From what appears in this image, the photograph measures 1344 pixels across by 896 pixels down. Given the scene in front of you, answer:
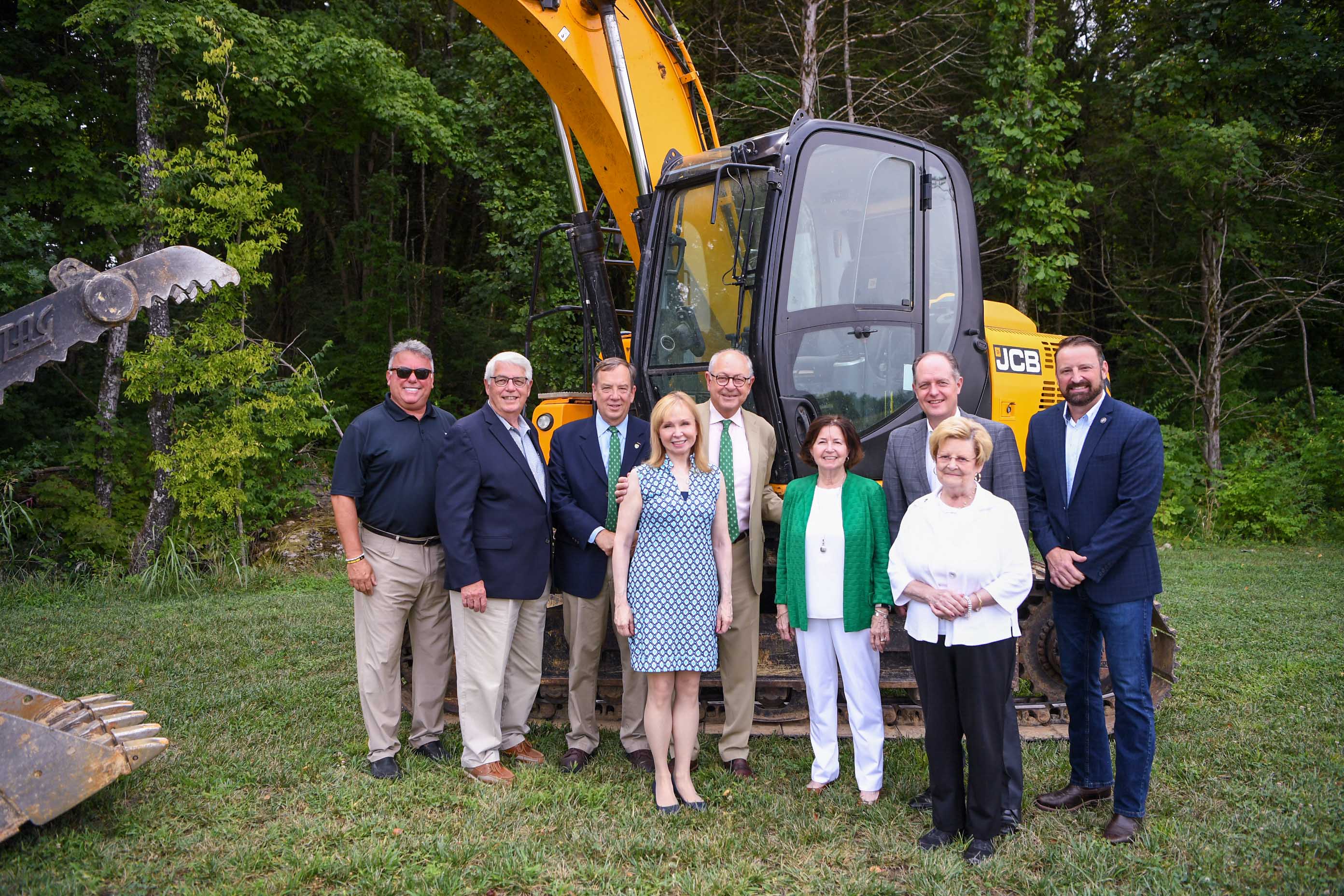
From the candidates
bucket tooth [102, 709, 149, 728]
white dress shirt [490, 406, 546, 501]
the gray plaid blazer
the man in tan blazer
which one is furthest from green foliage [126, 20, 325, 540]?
the gray plaid blazer

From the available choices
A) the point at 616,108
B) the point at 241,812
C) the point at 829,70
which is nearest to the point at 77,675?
the point at 241,812

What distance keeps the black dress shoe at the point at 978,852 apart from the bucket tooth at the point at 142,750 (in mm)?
2917

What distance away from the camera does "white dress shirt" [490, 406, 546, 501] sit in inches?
164

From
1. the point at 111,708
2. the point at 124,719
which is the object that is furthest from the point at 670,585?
the point at 111,708

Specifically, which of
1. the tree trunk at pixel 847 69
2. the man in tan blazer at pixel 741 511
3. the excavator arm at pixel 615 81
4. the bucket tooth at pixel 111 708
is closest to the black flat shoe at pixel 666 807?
the man in tan blazer at pixel 741 511

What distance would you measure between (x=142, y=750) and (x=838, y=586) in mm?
2702

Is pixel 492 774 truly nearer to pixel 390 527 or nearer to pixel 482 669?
pixel 482 669

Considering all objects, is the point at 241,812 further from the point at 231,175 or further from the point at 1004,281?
the point at 1004,281

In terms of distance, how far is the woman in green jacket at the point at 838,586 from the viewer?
384cm

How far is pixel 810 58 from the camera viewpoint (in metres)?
11.2

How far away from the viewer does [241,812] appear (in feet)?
12.4

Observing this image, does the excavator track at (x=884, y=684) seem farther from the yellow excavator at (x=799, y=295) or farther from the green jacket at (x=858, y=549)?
the green jacket at (x=858, y=549)

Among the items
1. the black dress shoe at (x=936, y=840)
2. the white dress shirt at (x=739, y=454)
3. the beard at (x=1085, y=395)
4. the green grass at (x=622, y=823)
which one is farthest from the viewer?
the white dress shirt at (x=739, y=454)

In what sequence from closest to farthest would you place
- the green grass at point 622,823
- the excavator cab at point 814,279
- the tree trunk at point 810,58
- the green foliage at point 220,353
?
the green grass at point 622,823 < the excavator cab at point 814,279 < the green foliage at point 220,353 < the tree trunk at point 810,58
